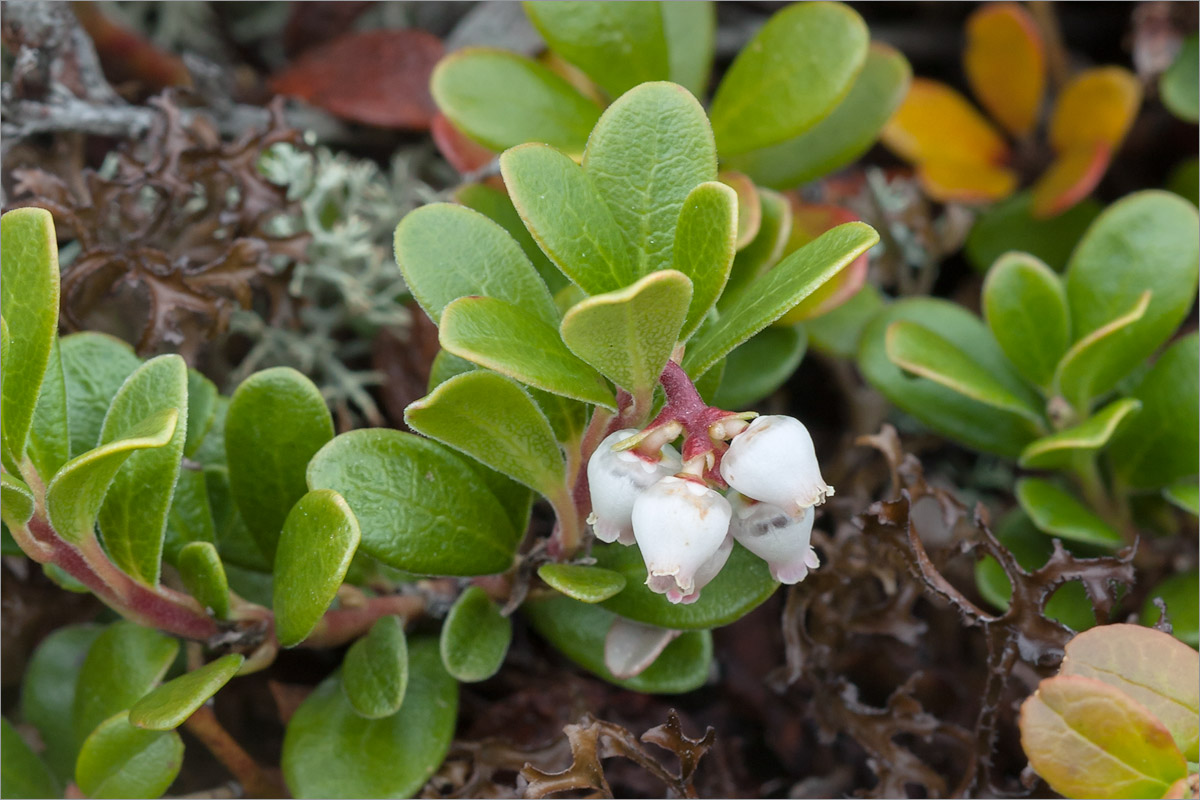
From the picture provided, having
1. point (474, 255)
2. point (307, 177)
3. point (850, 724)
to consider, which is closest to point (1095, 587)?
point (850, 724)

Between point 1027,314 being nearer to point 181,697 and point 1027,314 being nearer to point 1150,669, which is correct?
point 1150,669

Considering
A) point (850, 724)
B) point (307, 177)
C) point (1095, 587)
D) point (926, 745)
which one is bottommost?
point (926, 745)

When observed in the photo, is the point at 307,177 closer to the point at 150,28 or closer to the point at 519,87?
the point at 519,87

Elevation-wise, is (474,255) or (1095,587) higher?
(474,255)

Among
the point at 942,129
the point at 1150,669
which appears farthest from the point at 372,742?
the point at 942,129

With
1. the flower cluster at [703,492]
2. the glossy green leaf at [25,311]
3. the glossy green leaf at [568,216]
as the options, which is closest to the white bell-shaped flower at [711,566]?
the flower cluster at [703,492]

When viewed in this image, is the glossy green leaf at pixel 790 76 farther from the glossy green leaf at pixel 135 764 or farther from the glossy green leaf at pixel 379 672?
the glossy green leaf at pixel 135 764
